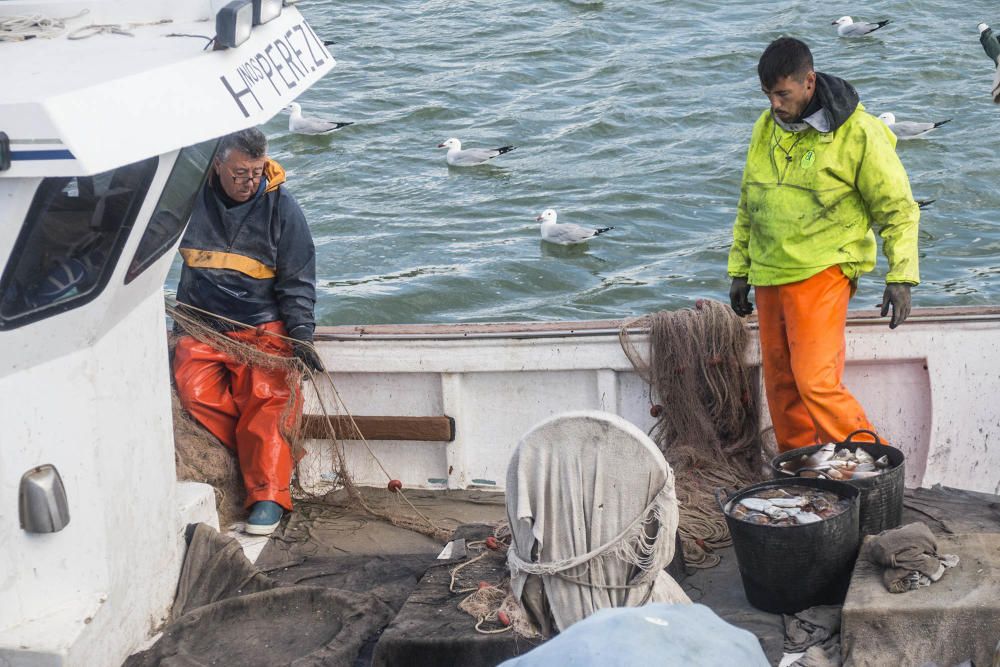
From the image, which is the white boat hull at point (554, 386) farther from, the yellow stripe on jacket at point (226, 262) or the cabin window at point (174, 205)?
the cabin window at point (174, 205)

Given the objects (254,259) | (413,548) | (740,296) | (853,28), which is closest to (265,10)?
(254,259)

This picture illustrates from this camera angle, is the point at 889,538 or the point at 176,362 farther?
the point at 176,362

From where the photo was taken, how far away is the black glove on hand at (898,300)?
4.80 m

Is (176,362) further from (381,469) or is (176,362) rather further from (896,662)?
(896,662)

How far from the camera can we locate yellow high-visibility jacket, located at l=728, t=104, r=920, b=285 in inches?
188

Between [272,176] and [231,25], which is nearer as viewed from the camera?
[231,25]

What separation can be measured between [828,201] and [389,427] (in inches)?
89.4

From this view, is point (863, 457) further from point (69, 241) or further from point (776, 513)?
point (69, 241)

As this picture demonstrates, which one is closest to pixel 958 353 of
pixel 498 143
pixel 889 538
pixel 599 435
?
pixel 889 538

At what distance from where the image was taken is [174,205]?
377 cm

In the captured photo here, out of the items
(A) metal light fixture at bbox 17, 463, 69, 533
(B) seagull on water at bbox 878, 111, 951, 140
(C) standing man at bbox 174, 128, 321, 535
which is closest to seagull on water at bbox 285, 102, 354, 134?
(B) seagull on water at bbox 878, 111, 951, 140

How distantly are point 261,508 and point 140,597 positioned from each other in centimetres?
129

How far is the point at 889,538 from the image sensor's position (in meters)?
3.99

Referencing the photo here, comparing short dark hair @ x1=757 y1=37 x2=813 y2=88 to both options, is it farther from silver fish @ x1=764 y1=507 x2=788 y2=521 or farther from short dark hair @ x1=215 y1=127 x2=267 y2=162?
short dark hair @ x1=215 y1=127 x2=267 y2=162
